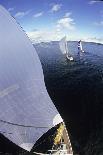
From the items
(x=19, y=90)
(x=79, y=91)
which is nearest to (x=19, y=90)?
(x=19, y=90)

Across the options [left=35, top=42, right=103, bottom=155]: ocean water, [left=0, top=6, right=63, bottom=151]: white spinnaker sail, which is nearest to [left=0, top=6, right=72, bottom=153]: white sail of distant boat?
[left=0, top=6, right=63, bottom=151]: white spinnaker sail

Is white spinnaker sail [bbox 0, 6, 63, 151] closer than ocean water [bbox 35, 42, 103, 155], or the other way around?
white spinnaker sail [bbox 0, 6, 63, 151]

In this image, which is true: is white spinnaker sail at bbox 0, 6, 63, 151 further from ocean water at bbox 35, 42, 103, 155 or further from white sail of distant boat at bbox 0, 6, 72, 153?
ocean water at bbox 35, 42, 103, 155

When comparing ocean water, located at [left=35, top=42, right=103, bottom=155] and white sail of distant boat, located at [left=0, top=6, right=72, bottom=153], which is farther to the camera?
ocean water, located at [left=35, top=42, right=103, bottom=155]

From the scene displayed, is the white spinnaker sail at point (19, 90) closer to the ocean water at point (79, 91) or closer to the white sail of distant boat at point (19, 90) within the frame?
the white sail of distant boat at point (19, 90)

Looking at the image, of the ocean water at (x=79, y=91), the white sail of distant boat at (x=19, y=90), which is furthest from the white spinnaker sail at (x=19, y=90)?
the ocean water at (x=79, y=91)
